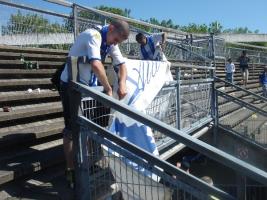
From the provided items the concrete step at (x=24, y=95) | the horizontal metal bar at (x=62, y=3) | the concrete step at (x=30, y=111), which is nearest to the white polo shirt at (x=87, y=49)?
the concrete step at (x=30, y=111)

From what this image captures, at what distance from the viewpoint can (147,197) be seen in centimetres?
420

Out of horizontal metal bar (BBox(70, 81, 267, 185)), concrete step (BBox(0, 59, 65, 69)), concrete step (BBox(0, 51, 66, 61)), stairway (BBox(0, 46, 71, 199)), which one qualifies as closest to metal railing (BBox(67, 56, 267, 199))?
horizontal metal bar (BBox(70, 81, 267, 185))

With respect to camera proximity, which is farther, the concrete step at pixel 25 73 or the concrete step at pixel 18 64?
the concrete step at pixel 18 64

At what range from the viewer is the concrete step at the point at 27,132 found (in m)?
5.25

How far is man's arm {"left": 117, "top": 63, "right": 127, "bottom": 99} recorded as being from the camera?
16.1 ft

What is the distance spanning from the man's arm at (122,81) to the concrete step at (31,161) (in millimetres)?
1084

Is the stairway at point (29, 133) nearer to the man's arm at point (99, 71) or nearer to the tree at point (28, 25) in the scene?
the man's arm at point (99, 71)

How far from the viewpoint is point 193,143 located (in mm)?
3477

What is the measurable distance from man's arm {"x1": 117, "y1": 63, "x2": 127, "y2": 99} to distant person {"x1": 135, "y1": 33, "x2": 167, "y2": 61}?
13.1 ft

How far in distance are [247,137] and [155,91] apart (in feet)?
19.6

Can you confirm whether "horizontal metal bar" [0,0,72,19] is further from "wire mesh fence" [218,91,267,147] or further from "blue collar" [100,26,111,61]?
"blue collar" [100,26,111,61]

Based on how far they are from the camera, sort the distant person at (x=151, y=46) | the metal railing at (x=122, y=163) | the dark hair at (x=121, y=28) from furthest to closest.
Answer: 1. the distant person at (x=151, y=46)
2. the dark hair at (x=121, y=28)
3. the metal railing at (x=122, y=163)

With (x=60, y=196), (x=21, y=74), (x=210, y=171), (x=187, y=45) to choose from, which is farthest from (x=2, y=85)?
(x=187, y=45)

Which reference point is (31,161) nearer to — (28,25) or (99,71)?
(99,71)
